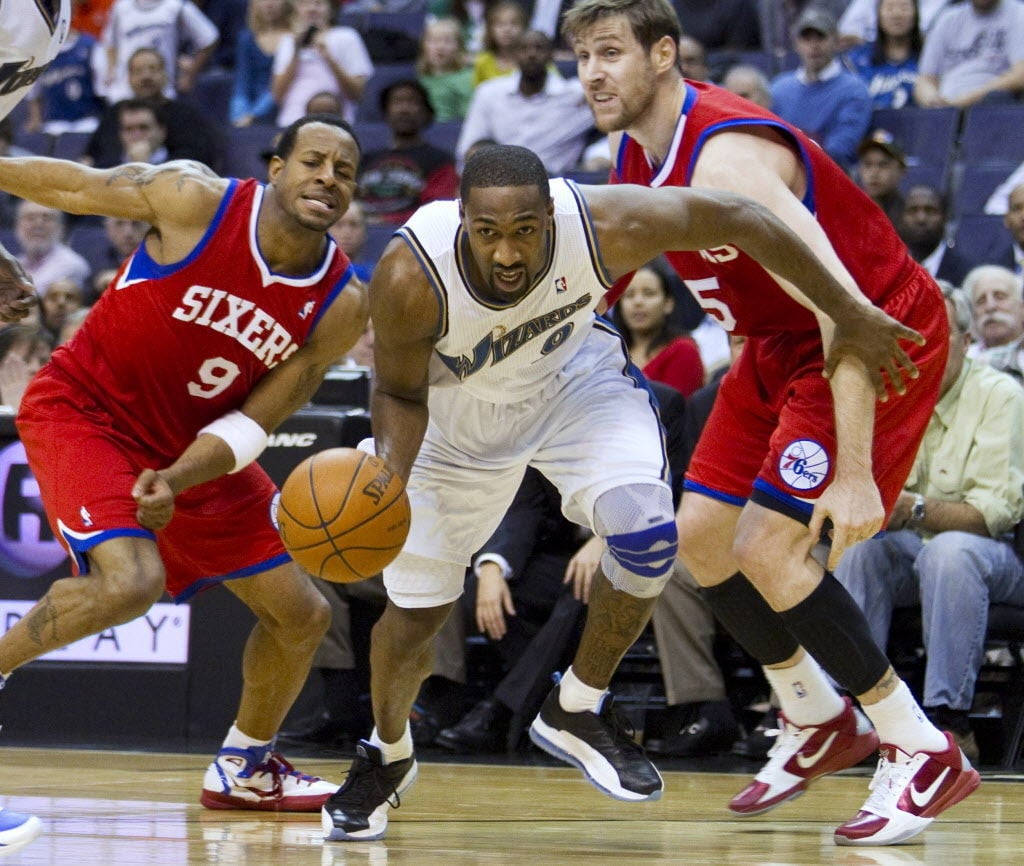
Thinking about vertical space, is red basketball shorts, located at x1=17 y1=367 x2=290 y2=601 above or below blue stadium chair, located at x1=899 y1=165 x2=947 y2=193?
below

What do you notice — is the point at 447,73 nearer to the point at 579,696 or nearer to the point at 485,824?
the point at 579,696

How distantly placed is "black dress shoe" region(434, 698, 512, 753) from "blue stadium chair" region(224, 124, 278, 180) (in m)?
5.50

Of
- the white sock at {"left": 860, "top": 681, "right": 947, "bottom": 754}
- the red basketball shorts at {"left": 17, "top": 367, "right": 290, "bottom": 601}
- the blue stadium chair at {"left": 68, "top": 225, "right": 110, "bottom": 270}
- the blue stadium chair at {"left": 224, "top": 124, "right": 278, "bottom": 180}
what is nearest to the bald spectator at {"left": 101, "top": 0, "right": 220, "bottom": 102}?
the blue stadium chair at {"left": 224, "top": 124, "right": 278, "bottom": 180}

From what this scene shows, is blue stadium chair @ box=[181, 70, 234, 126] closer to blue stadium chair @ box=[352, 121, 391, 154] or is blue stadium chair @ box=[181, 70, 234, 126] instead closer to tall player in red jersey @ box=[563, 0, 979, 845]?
blue stadium chair @ box=[352, 121, 391, 154]

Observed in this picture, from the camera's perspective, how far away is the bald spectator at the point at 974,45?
31.3 feet

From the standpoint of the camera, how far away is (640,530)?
392 centimetres

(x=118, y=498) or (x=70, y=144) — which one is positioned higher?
(x=118, y=498)

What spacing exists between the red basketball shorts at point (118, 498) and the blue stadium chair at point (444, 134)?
20.9 ft

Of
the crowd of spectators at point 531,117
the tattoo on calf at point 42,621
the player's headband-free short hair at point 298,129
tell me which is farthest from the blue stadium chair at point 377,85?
the tattoo on calf at point 42,621

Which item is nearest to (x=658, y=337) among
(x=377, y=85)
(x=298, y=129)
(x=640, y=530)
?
(x=298, y=129)

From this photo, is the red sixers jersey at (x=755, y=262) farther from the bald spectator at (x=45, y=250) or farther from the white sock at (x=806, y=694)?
the bald spectator at (x=45, y=250)

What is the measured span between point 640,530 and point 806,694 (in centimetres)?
87

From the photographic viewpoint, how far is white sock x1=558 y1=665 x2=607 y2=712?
411cm

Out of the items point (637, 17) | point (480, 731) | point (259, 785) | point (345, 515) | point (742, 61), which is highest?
point (637, 17)
